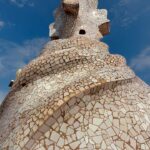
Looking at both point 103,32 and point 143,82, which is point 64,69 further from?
point 103,32

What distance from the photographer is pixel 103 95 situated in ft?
21.8

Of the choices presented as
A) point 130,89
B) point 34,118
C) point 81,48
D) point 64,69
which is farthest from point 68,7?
point 34,118

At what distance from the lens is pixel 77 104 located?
641cm

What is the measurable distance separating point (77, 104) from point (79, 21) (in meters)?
5.54

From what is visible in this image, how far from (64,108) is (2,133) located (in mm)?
1625

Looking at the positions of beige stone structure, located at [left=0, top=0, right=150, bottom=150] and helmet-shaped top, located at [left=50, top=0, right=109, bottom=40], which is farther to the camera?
helmet-shaped top, located at [left=50, top=0, right=109, bottom=40]

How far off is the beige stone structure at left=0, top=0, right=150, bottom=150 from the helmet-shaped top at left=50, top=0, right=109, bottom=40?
8.78 feet

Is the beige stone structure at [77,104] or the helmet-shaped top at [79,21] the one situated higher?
the helmet-shaped top at [79,21]

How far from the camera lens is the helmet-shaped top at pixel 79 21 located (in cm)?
1112

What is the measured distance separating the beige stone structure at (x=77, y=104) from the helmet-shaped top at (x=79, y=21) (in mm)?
2676

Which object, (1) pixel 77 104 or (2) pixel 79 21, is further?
(2) pixel 79 21

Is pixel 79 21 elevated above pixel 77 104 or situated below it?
above

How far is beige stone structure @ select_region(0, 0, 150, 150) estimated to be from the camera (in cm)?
602

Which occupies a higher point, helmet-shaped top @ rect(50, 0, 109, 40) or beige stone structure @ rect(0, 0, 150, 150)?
helmet-shaped top @ rect(50, 0, 109, 40)
